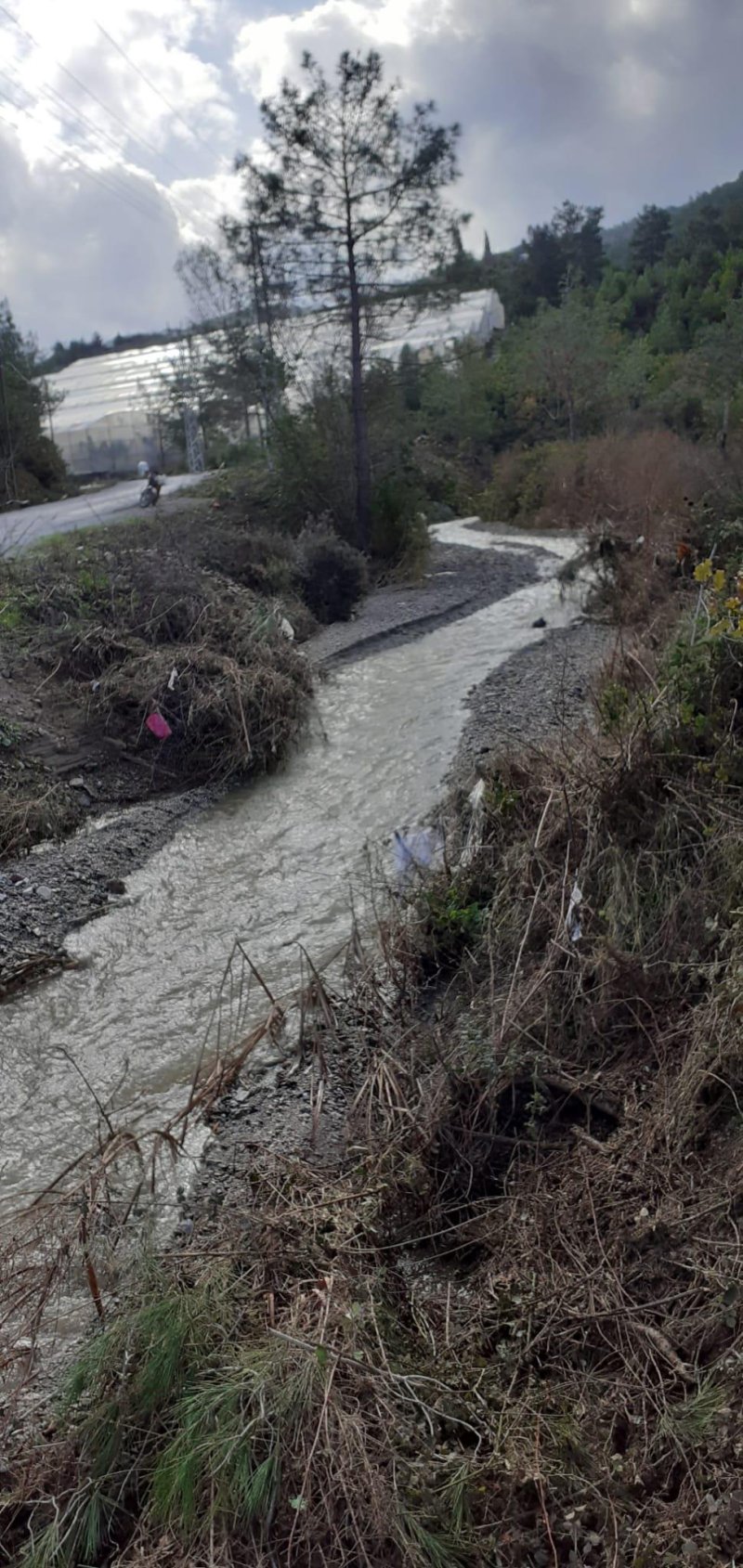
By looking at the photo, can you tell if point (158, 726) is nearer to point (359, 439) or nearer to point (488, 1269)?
point (488, 1269)

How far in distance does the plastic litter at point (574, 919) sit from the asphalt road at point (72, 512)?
11.4 metres

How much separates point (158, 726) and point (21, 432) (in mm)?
19324

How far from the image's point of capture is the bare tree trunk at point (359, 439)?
61.8 ft

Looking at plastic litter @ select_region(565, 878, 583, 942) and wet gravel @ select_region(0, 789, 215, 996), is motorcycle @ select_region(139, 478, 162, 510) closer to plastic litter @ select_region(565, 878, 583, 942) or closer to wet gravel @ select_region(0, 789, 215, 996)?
wet gravel @ select_region(0, 789, 215, 996)

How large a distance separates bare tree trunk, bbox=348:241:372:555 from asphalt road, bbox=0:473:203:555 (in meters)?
4.29

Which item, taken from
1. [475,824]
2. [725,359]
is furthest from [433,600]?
[725,359]

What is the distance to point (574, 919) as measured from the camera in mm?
5102

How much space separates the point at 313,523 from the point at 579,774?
1312 cm

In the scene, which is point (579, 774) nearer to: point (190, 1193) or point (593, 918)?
point (593, 918)

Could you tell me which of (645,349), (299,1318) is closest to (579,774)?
(299,1318)

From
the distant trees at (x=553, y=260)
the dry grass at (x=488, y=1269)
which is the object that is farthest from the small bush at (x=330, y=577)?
the distant trees at (x=553, y=260)

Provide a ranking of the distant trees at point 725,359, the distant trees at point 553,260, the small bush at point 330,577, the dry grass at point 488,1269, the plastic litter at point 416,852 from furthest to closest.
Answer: the distant trees at point 553,260 < the distant trees at point 725,359 < the small bush at point 330,577 < the plastic litter at point 416,852 < the dry grass at point 488,1269

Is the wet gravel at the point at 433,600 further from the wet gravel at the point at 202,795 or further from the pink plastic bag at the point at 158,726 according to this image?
the pink plastic bag at the point at 158,726

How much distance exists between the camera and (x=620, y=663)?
8.05m
